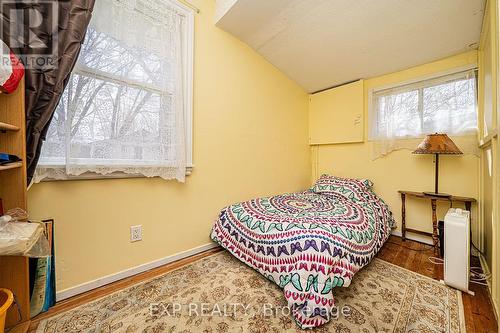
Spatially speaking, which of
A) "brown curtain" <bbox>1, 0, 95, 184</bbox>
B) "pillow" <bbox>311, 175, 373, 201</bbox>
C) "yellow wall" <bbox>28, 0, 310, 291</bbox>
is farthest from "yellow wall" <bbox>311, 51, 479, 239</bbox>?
"brown curtain" <bbox>1, 0, 95, 184</bbox>

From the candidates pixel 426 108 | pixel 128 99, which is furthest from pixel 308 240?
pixel 426 108

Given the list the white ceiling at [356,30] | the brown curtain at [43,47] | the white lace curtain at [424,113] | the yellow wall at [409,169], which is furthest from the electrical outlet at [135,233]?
the white lace curtain at [424,113]

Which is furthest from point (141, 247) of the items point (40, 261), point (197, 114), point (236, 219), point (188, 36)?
point (188, 36)

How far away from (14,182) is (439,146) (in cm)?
319

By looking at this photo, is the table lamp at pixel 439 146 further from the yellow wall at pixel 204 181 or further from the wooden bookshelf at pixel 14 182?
the wooden bookshelf at pixel 14 182

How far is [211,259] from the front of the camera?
187 cm

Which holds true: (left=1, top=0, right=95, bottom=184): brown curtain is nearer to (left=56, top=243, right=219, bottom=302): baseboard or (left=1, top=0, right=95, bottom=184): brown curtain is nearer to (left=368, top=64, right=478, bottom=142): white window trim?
(left=56, top=243, right=219, bottom=302): baseboard

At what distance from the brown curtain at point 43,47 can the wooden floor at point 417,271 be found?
825 millimetres

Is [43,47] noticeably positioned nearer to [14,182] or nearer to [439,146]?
[14,182]

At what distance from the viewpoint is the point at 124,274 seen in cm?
155

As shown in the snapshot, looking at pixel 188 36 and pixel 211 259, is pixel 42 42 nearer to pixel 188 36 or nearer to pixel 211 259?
pixel 188 36

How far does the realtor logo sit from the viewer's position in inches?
38.9

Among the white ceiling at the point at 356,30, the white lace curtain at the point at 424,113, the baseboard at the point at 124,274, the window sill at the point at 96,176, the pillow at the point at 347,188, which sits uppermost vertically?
the white ceiling at the point at 356,30

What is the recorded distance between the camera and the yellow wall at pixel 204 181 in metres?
1.36
